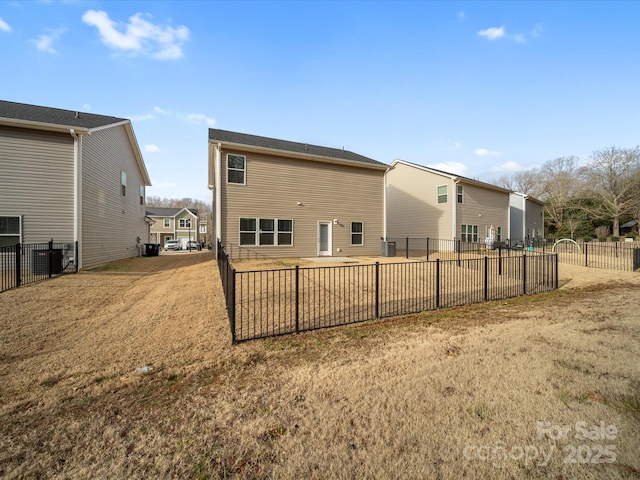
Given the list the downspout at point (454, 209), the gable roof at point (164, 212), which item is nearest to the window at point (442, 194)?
the downspout at point (454, 209)

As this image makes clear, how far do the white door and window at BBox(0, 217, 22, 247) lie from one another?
1275 centimetres

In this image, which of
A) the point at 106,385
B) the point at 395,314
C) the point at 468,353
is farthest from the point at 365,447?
the point at 395,314

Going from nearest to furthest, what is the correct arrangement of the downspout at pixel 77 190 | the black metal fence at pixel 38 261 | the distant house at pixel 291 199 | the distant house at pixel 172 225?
the black metal fence at pixel 38 261 → the downspout at pixel 77 190 → the distant house at pixel 291 199 → the distant house at pixel 172 225

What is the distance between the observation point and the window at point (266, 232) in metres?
14.5

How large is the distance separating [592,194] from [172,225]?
62.3 m

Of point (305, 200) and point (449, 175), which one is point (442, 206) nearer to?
point (449, 175)

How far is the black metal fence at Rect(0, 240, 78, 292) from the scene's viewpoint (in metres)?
9.77

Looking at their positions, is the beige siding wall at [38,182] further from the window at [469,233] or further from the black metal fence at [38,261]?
the window at [469,233]

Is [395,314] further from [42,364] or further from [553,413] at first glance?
[42,364]

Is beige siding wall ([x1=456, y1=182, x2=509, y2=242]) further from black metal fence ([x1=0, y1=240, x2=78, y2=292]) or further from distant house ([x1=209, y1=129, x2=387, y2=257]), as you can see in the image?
black metal fence ([x1=0, y1=240, x2=78, y2=292])

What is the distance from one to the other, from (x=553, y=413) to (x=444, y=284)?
6430 millimetres

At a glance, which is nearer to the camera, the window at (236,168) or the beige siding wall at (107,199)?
the beige siding wall at (107,199)

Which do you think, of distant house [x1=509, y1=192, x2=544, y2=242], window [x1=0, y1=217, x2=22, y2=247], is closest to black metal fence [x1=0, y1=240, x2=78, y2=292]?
window [x1=0, y1=217, x2=22, y2=247]

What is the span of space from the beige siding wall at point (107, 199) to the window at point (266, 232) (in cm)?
646
